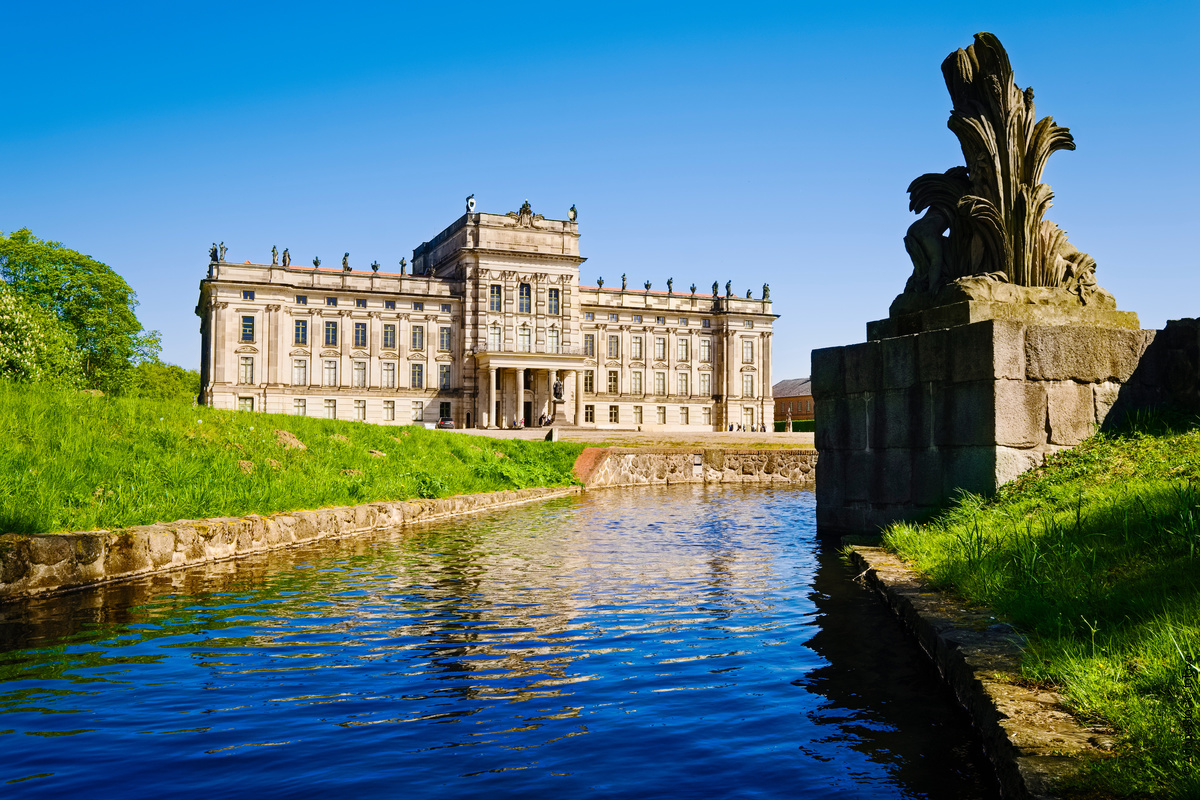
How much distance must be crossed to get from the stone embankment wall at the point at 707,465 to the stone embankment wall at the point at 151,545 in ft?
77.9

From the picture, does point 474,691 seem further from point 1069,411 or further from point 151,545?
point 1069,411

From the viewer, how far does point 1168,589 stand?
5.01 meters

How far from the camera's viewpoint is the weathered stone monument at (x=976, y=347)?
33.8 ft

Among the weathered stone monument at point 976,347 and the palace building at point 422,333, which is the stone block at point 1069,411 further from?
the palace building at point 422,333

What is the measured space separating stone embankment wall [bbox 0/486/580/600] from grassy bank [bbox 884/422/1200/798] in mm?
7570

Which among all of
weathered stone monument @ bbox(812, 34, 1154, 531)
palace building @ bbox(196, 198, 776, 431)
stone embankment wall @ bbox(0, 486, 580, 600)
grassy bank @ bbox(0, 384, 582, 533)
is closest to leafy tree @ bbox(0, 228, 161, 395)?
palace building @ bbox(196, 198, 776, 431)

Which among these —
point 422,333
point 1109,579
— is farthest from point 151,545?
point 422,333

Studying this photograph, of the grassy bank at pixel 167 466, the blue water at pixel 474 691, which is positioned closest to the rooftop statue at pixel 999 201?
the blue water at pixel 474 691

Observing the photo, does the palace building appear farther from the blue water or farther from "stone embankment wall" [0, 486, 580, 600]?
the blue water

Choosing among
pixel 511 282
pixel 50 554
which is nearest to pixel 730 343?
pixel 511 282

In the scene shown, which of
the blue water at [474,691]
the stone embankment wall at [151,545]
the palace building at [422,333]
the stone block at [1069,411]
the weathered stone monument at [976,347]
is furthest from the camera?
the palace building at [422,333]

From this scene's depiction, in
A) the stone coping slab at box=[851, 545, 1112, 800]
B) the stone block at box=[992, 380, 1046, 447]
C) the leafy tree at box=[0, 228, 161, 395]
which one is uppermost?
the leafy tree at box=[0, 228, 161, 395]

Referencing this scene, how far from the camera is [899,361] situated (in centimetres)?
1143

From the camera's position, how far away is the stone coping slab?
340cm
